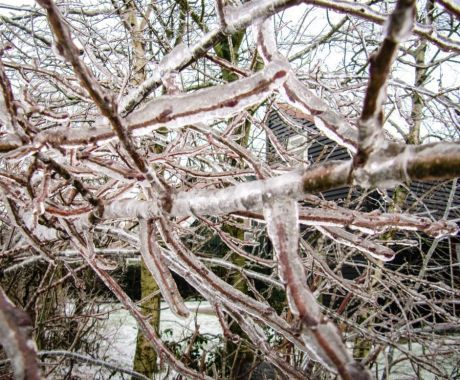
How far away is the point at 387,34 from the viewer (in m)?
0.43

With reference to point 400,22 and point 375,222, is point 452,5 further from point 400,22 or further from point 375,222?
point 375,222

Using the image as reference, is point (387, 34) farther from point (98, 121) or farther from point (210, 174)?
point (210, 174)

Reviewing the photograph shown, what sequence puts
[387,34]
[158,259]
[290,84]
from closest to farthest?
[387,34]
[290,84]
[158,259]

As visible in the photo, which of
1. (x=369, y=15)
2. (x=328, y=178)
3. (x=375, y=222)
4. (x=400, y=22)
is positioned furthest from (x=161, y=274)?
(x=369, y=15)

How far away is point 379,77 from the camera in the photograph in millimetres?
463

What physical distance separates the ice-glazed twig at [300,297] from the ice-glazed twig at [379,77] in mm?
181

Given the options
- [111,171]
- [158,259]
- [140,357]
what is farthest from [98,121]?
[140,357]

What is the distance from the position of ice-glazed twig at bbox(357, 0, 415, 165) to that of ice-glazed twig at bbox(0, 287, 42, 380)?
0.56 metres

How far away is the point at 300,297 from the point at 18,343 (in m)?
0.43

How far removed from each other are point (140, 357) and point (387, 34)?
23.8 ft

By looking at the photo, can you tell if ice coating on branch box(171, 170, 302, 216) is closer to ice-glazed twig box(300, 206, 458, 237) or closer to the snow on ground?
ice-glazed twig box(300, 206, 458, 237)

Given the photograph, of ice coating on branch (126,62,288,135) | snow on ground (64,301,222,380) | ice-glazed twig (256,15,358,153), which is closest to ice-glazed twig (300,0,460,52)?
ice-glazed twig (256,15,358,153)

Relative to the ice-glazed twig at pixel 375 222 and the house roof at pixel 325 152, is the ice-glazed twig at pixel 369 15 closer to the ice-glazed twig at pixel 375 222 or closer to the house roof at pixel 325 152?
the house roof at pixel 325 152

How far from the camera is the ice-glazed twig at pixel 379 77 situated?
42 cm
